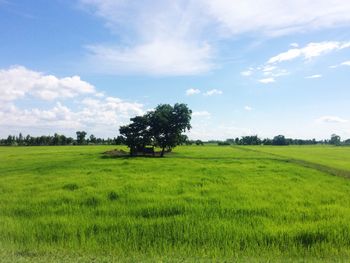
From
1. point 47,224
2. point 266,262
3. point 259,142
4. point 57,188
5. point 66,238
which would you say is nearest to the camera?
point 266,262

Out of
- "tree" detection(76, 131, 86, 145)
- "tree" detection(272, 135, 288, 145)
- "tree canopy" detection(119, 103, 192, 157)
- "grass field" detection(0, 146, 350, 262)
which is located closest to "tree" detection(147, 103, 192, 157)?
"tree canopy" detection(119, 103, 192, 157)

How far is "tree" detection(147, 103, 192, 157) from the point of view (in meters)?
50.8

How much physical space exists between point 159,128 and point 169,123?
1.69 meters

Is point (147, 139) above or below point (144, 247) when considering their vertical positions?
above

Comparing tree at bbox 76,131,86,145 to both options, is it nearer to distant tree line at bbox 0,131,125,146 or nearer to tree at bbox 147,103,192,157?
distant tree line at bbox 0,131,125,146

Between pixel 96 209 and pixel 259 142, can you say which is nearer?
pixel 96 209

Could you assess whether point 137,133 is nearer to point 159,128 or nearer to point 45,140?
point 159,128

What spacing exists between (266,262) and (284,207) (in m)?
5.79

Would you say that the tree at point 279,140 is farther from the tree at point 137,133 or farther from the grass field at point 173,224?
the grass field at point 173,224

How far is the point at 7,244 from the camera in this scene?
860 centimetres

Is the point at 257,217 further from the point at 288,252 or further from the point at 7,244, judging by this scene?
the point at 7,244

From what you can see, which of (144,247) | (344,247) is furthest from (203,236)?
(344,247)

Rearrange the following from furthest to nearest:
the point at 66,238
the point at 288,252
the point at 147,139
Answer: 1. the point at 147,139
2. the point at 66,238
3. the point at 288,252

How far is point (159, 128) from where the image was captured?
50.8 metres
